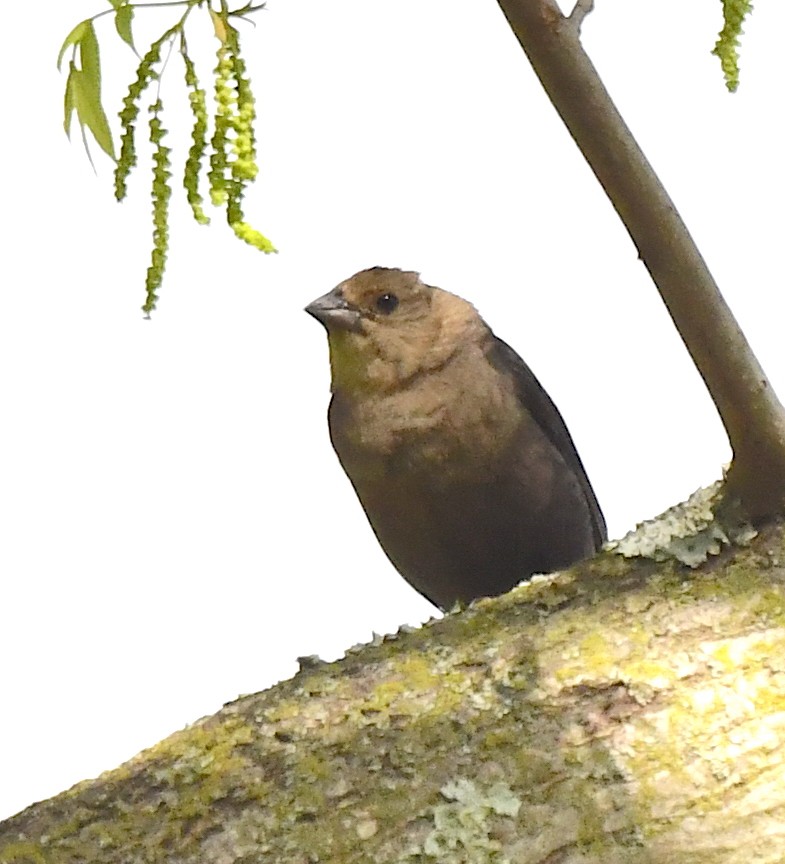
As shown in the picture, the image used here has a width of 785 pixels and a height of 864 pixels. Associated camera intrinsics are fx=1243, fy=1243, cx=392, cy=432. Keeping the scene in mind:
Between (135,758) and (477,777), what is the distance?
1.50ft

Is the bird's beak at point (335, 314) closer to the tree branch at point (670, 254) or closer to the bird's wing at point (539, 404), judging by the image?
→ the bird's wing at point (539, 404)

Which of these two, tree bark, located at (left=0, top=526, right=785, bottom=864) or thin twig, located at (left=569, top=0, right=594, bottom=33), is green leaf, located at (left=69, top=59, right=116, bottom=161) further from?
tree bark, located at (left=0, top=526, right=785, bottom=864)

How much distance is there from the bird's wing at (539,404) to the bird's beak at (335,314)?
12.2 inches

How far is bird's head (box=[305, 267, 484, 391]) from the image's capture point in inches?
108

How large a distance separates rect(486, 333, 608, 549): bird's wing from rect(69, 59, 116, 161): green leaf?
1.38m

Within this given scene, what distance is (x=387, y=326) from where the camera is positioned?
9.27 feet

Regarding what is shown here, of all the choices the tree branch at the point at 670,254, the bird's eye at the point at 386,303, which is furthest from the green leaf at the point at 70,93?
the bird's eye at the point at 386,303

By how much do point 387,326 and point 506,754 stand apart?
1464mm

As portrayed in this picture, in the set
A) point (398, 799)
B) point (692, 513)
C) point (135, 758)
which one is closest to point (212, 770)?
point (135, 758)

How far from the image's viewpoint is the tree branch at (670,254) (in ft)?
4.96

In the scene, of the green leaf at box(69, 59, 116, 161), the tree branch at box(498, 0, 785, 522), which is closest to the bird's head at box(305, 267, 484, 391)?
the tree branch at box(498, 0, 785, 522)

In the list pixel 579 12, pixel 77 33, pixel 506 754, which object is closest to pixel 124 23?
pixel 77 33

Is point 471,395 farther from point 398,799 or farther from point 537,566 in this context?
point 398,799

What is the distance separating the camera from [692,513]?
187 centimetres
